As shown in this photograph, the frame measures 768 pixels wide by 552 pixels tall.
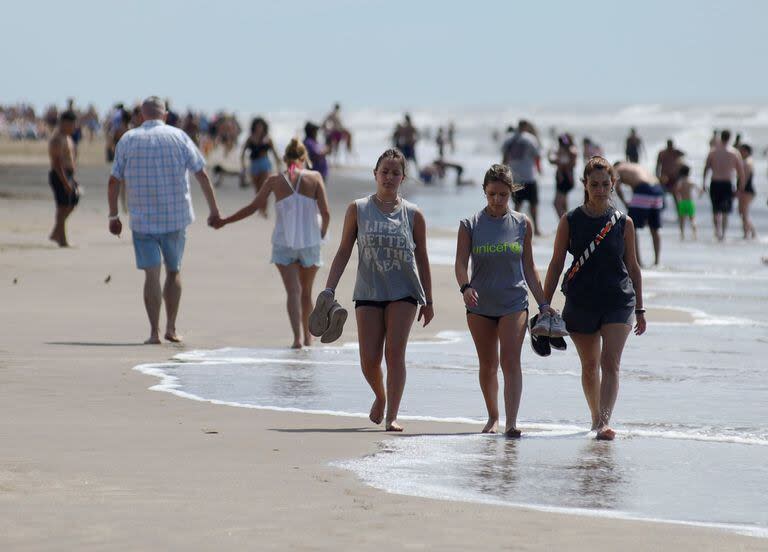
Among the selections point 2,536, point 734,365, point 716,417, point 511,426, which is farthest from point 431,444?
point 734,365

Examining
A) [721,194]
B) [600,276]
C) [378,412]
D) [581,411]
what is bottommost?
[581,411]

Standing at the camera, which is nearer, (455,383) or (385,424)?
(385,424)

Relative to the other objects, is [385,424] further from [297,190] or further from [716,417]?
[297,190]

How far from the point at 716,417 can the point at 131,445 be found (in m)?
3.31

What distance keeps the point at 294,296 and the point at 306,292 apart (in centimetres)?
25

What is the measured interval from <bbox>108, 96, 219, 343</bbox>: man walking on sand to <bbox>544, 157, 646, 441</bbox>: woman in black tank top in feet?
12.6

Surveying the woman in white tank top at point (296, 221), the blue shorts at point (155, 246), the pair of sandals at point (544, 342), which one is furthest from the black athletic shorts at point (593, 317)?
the blue shorts at point (155, 246)

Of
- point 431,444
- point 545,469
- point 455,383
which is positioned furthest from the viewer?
point 455,383

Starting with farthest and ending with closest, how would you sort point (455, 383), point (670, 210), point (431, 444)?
point (670, 210), point (455, 383), point (431, 444)

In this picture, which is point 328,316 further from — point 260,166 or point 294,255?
point 260,166

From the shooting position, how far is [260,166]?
2531 cm

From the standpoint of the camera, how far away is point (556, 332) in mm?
7414

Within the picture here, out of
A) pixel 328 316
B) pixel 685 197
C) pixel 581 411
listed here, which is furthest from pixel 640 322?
pixel 685 197

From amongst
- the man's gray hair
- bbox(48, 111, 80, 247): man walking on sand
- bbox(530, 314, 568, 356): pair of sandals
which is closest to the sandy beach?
bbox(530, 314, 568, 356): pair of sandals
